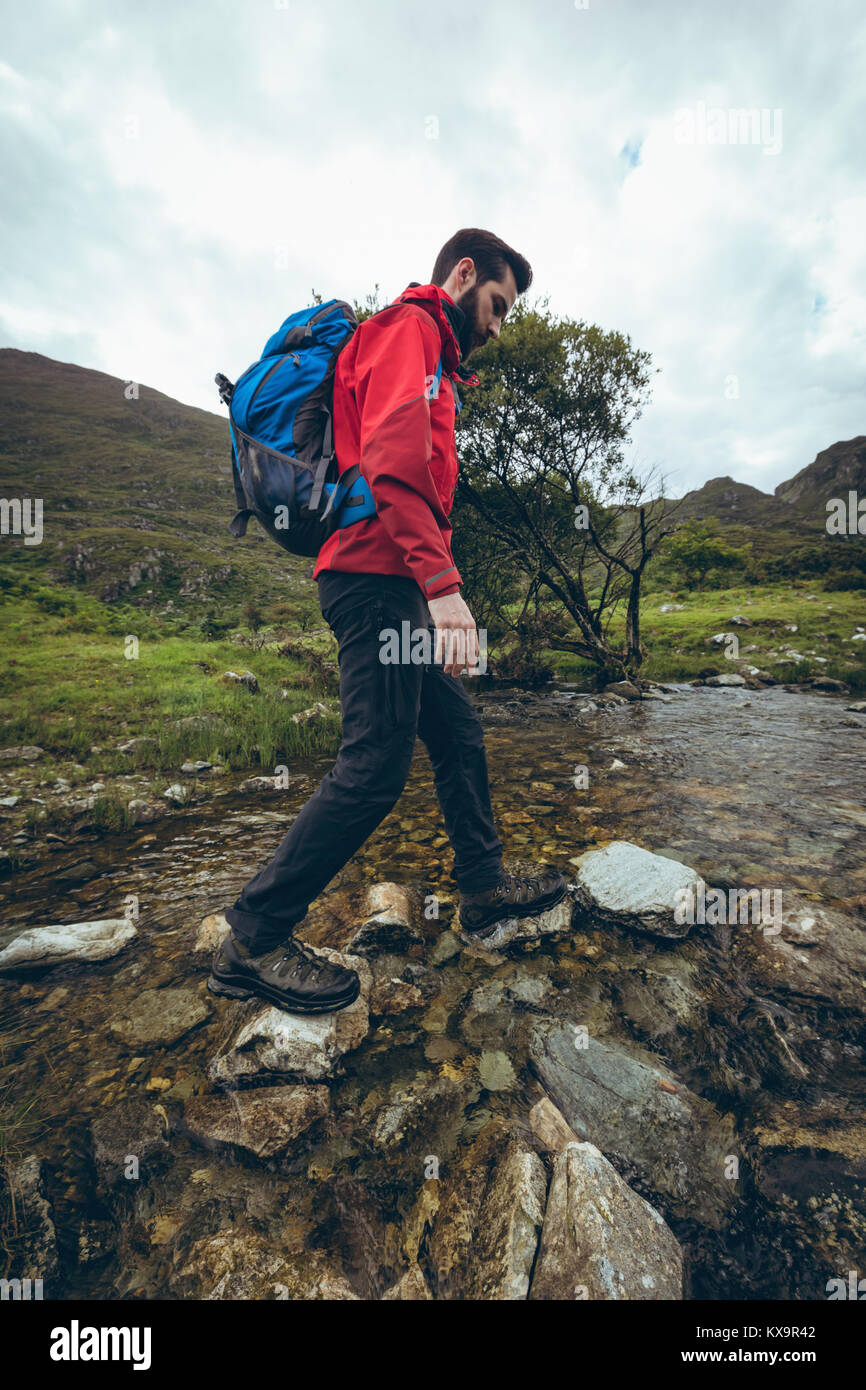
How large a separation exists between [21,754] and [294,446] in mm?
6641

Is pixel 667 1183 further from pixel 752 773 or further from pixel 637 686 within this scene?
pixel 637 686

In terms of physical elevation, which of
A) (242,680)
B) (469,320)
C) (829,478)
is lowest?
(242,680)

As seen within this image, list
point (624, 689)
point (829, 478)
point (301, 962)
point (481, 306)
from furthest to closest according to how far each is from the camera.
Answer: point (829, 478)
point (624, 689)
point (481, 306)
point (301, 962)

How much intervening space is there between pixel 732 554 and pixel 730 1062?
38575mm

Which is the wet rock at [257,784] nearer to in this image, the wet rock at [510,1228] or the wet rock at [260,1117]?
the wet rock at [260,1117]

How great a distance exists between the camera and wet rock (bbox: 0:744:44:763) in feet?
20.7

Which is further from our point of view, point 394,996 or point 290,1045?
point 394,996

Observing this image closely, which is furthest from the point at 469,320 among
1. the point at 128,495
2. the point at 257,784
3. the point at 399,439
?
the point at 128,495

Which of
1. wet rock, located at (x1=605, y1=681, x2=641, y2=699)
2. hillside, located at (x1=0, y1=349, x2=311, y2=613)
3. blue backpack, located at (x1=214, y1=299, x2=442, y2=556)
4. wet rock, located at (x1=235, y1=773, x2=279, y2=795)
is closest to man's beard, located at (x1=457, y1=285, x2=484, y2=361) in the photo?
blue backpack, located at (x1=214, y1=299, x2=442, y2=556)

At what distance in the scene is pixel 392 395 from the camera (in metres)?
2.04

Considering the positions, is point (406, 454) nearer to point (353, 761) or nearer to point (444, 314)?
point (444, 314)

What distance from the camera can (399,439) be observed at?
6.50 ft

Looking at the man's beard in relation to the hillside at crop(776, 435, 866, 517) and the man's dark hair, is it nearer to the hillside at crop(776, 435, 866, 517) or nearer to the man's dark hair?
the man's dark hair

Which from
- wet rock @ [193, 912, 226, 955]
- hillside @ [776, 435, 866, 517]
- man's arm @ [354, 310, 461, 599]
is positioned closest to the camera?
man's arm @ [354, 310, 461, 599]
